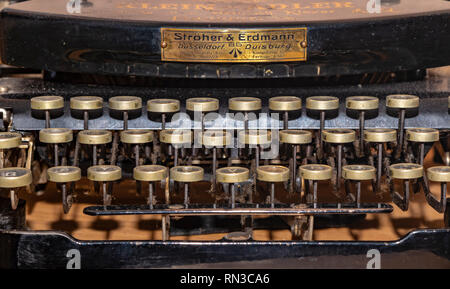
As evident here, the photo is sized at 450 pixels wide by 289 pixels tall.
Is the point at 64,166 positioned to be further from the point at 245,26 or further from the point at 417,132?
the point at 417,132

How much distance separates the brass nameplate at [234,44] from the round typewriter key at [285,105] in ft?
0.45

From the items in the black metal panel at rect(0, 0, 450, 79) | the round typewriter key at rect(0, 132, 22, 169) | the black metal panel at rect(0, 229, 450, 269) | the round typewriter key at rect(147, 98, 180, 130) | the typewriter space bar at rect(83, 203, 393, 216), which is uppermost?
the black metal panel at rect(0, 0, 450, 79)

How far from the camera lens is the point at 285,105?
2.63m

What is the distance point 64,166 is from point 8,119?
0.92 feet

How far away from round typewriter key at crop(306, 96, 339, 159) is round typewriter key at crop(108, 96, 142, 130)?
0.55 m

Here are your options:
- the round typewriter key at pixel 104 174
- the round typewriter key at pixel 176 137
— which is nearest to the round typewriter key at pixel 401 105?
the round typewriter key at pixel 176 137

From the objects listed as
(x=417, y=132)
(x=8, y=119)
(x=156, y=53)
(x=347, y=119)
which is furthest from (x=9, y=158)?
(x=417, y=132)

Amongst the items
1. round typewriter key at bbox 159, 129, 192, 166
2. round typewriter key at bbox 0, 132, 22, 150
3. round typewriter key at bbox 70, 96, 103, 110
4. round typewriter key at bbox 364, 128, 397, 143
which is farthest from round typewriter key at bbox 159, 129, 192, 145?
round typewriter key at bbox 364, 128, 397, 143

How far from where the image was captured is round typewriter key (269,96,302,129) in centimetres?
263

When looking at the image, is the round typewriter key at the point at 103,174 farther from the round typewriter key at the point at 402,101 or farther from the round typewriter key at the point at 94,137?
the round typewriter key at the point at 402,101

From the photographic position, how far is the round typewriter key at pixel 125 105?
104 inches

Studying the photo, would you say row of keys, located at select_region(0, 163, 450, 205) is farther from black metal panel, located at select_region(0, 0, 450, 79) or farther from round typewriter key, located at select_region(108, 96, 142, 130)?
black metal panel, located at select_region(0, 0, 450, 79)

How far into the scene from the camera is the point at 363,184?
142 inches

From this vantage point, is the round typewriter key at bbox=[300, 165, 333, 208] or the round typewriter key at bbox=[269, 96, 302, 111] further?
the round typewriter key at bbox=[269, 96, 302, 111]
